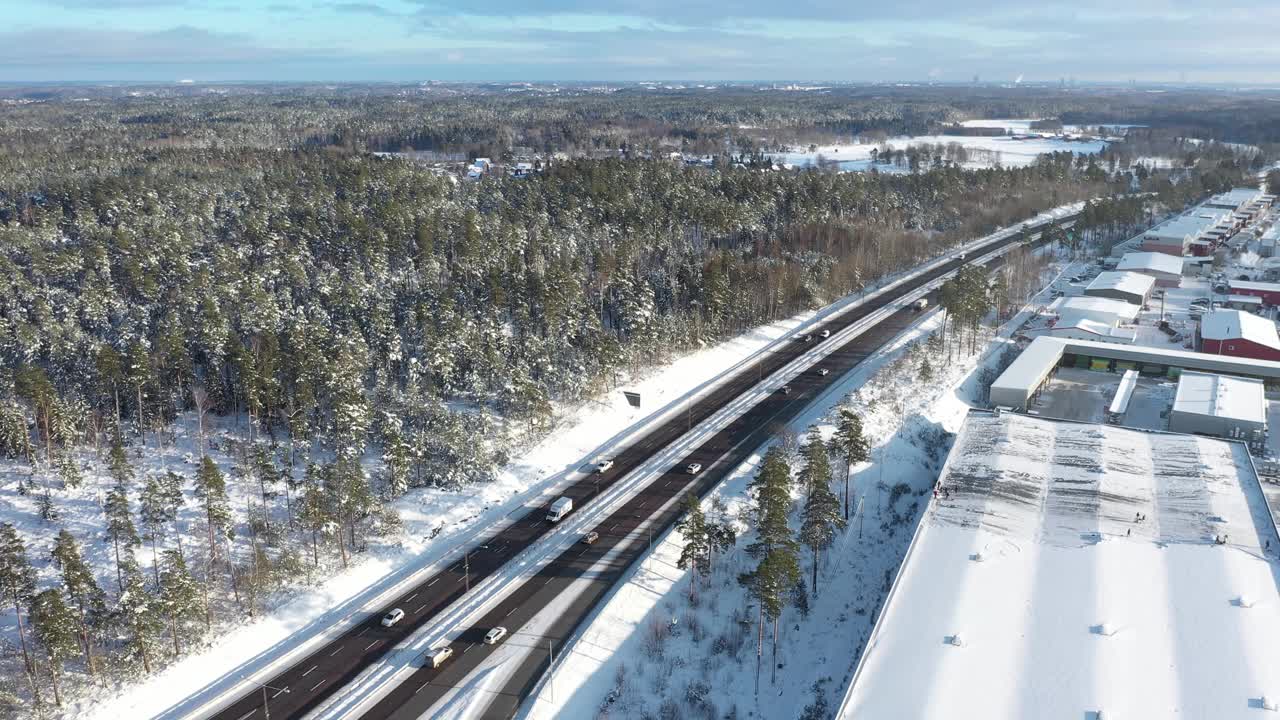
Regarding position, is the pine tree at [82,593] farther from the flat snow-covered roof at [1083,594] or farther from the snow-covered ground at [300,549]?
the flat snow-covered roof at [1083,594]

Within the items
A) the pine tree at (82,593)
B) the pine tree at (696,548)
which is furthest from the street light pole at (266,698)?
the pine tree at (696,548)

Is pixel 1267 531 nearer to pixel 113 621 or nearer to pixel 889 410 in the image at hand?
pixel 889 410

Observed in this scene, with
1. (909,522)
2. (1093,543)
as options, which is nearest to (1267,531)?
(1093,543)

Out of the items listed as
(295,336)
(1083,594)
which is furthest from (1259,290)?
(295,336)

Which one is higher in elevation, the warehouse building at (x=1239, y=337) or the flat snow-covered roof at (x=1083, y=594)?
the warehouse building at (x=1239, y=337)

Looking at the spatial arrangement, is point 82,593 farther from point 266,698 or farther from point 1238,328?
point 1238,328

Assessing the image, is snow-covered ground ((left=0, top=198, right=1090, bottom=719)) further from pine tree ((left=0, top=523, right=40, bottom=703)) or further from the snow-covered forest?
pine tree ((left=0, top=523, right=40, bottom=703))
